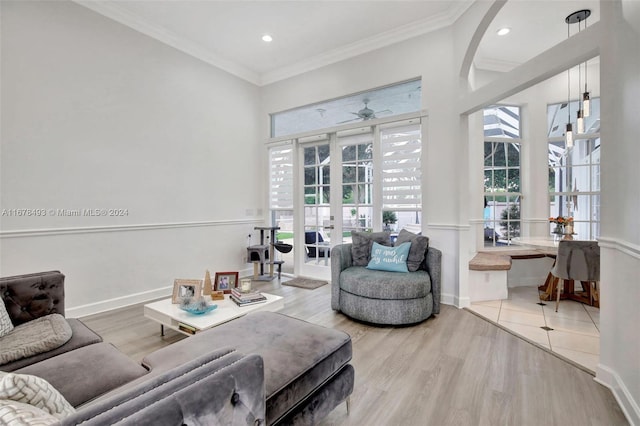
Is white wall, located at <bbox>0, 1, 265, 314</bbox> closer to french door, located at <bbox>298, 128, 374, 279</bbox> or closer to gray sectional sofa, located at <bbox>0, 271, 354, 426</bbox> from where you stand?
french door, located at <bbox>298, 128, 374, 279</bbox>

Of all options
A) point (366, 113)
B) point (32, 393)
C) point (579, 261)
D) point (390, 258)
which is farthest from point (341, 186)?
point (32, 393)

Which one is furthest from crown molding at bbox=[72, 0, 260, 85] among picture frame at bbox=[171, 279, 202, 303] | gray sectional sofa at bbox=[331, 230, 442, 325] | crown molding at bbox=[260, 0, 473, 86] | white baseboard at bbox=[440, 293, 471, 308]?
white baseboard at bbox=[440, 293, 471, 308]

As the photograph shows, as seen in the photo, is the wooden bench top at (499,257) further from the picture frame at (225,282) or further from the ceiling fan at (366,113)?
the picture frame at (225,282)

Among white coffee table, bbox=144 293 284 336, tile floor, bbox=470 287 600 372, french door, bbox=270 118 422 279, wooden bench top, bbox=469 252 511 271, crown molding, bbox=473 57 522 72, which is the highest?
crown molding, bbox=473 57 522 72

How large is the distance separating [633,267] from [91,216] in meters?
4.55

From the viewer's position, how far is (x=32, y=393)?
0.79 metres

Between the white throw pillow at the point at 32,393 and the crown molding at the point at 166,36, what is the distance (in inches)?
156

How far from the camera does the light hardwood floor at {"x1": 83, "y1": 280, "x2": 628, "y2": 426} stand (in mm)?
1706

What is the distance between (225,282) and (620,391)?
2914mm

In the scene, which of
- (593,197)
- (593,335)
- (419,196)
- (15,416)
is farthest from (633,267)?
(593,197)

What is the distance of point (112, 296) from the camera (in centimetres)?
344

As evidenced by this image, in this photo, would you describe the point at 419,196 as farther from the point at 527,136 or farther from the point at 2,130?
the point at 2,130

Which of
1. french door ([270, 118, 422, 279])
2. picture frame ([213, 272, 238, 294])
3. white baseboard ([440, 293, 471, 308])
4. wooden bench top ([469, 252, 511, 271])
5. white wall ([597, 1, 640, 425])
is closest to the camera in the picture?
white wall ([597, 1, 640, 425])

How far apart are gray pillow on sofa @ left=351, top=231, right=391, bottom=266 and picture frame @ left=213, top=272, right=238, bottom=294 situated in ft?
4.60
